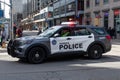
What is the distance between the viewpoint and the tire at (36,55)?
44.5ft

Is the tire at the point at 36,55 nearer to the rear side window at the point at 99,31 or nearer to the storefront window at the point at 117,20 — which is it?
the rear side window at the point at 99,31

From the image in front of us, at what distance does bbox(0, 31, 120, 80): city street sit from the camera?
1046 cm

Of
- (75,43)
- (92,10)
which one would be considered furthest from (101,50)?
Result: (92,10)

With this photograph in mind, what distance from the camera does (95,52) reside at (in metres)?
15.2

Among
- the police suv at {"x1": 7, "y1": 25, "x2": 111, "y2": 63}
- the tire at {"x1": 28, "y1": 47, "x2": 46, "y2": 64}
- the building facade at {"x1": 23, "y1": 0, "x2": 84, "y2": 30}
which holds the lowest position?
the tire at {"x1": 28, "y1": 47, "x2": 46, "y2": 64}

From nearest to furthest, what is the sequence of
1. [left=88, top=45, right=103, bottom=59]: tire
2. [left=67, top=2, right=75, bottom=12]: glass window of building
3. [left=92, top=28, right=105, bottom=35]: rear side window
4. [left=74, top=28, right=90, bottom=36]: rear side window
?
[left=74, top=28, right=90, bottom=36]: rear side window → [left=88, top=45, right=103, bottom=59]: tire → [left=92, top=28, right=105, bottom=35]: rear side window → [left=67, top=2, right=75, bottom=12]: glass window of building

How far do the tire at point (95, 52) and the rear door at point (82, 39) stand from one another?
38 centimetres

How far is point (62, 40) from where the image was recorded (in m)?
14.2

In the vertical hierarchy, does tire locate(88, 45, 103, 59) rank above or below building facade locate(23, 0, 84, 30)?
below

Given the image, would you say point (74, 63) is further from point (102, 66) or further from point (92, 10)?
point (92, 10)

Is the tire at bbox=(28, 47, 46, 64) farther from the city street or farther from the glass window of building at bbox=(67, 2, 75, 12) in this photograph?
the glass window of building at bbox=(67, 2, 75, 12)

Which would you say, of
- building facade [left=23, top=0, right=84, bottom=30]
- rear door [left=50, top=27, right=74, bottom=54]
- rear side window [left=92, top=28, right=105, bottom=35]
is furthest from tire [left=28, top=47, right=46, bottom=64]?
building facade [left=23, top=0, right=84, bottom=30]

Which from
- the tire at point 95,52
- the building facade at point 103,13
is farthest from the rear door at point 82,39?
the building facade at point 103,13

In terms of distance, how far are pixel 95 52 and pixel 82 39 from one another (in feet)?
3.31
